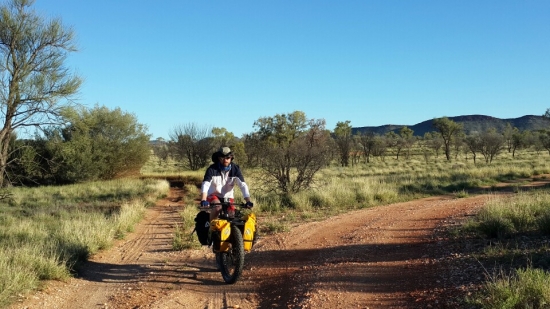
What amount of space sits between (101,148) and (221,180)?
93.4 feet

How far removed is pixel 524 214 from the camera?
7773 millimetres

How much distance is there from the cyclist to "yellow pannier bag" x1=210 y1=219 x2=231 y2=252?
51 cm

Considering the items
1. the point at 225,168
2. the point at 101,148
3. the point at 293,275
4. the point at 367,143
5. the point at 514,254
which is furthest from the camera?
the point at 367,143

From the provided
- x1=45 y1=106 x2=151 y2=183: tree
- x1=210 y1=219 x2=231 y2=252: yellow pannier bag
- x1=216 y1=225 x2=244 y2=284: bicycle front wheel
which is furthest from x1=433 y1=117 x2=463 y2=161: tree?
x1=210 y1=219 x2=231 y2=252: yellow pannier bag

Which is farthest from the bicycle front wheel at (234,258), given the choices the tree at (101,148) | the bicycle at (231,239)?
the tree at (101,148)

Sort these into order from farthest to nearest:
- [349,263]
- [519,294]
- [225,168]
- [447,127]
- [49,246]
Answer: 1. [447,127]
2. [49,246]
3. [225,168]
4. [349,263]
5. [519,294]

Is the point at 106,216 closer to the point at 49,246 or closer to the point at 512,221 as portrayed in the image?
the point at 49,246

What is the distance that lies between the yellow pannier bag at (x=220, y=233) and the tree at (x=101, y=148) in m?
25.5

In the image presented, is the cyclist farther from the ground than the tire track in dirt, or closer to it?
farther from the ground

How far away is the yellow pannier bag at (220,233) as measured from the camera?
5.81 meters

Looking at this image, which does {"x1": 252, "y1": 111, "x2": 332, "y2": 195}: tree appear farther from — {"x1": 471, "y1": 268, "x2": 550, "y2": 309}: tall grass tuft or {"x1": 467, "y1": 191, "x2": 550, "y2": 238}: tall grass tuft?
{"x1": 471, "y1": 268, "x2": 550, "y2": 309}: tall grass tuft

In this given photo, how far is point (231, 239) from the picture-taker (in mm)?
5973

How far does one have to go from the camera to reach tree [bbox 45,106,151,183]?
98.3ft

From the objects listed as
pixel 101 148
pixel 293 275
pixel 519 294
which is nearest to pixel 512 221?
pixel 519 294
